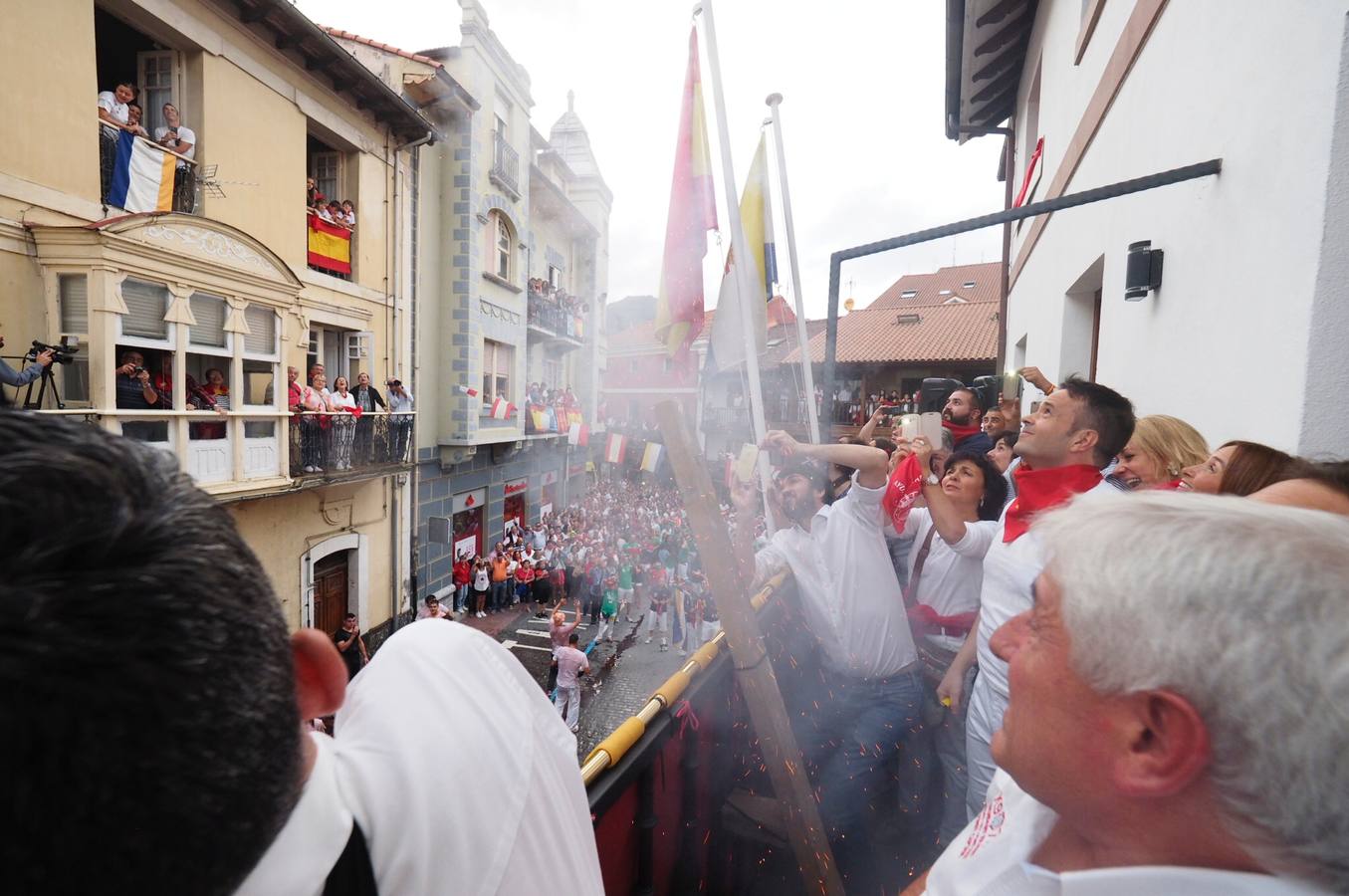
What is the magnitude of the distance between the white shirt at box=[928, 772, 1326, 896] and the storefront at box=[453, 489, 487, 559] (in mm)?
14931

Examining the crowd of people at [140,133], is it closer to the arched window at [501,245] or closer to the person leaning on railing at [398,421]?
the person leaning on railing at [398,421]

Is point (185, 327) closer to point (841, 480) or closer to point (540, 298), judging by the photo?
point (841, 480)

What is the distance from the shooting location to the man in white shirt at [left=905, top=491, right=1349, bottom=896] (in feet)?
2.09

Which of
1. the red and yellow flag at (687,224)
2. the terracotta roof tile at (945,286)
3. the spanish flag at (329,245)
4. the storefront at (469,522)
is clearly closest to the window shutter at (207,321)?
the spanish flag at (329,245)

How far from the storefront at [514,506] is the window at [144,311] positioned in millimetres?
10197

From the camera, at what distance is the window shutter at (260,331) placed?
878cm

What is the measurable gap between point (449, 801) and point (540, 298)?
18.6 m

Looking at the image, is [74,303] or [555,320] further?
→ [555,320]

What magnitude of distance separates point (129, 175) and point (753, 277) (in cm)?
758

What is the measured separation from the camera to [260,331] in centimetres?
895

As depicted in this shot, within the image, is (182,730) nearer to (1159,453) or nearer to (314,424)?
(1159,453)

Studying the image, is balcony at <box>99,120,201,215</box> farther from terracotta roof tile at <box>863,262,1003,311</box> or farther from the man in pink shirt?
terracotta roof tile at <box>863,262,1003,311</box>

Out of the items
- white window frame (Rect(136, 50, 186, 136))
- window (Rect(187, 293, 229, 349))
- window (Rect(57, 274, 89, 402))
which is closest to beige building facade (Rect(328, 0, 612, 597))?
white window frame (Rect(136, 50, 186, 136))

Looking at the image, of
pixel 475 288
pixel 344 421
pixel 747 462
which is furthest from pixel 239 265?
pixel 747 462
